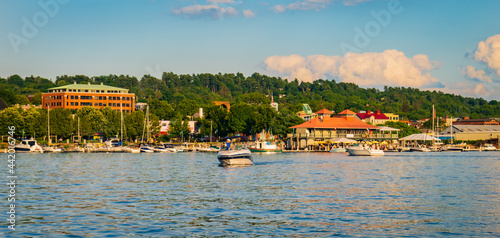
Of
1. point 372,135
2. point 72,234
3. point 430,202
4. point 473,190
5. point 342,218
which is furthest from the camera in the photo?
point 372,135

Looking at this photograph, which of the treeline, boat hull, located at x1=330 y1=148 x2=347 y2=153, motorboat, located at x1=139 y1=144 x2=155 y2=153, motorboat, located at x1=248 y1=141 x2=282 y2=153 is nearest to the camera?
motorboat, located at x1=248 y1=141 x2=282 y2=153

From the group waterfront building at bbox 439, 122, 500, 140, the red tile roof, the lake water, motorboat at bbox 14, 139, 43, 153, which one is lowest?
the lake water

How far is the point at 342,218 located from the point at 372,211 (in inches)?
129

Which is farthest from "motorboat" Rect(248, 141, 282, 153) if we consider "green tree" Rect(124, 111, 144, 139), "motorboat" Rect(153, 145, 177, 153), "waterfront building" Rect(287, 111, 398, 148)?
"green tree" Rect(124, 111, 144, 139)

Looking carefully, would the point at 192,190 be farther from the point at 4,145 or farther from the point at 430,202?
the point at 4,145

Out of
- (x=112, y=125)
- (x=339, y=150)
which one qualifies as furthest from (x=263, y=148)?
(x=112, y=125)

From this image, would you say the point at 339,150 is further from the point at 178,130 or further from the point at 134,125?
the point at 134,125

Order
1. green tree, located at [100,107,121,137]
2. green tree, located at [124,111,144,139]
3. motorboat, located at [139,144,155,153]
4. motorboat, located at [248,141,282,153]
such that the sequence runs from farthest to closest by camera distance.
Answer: green tree, located at [100,107,121,137] < green tree, located at [124,111,144,139] < motorboat, located at [139,144,155,153] < motorboat, located at [248,141,282,153]

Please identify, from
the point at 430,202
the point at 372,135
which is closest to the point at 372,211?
the point at 430,202

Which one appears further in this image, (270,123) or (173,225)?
(270,123)

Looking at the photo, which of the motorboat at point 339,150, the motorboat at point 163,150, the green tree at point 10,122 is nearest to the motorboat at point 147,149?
the motorboat at point 163,150

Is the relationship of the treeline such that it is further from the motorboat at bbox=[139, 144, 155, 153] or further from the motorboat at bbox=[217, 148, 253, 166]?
the motorboat at bbox=[217, 148, 253, 166]

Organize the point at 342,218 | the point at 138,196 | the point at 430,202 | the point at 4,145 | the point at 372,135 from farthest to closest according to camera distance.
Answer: the point at 372,135, the point at 4,145, the point at 138,196, the point at 430,202, the point at 342,218

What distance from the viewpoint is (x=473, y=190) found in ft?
142
